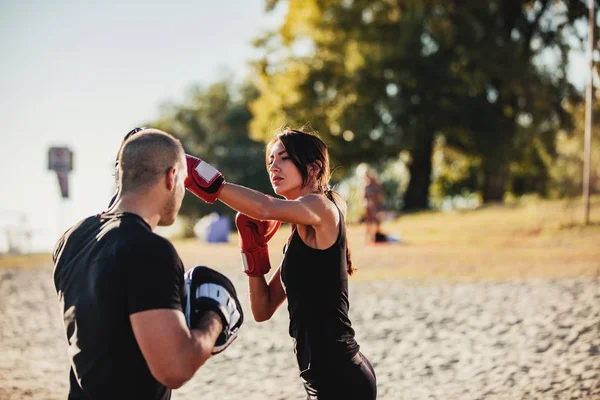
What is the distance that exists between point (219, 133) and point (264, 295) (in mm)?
49173

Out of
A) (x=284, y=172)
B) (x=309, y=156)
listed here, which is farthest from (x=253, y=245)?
(x=309, y=156)

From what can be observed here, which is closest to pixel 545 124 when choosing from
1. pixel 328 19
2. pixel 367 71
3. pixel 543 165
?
pixel 367 71

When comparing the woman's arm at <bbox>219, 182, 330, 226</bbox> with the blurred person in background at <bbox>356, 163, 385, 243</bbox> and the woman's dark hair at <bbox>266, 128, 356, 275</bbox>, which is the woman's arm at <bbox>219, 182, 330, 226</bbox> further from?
the blurred person in background at <bbox>356, 163, 385, 243</bbox>

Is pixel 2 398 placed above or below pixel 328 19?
below

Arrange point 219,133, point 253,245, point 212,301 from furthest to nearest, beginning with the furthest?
point 219,133 → point 253,245 → point 212,301

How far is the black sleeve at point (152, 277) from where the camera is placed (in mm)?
1938

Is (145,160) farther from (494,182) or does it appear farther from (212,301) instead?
(494,182)

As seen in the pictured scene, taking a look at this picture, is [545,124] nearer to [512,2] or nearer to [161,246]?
[512,2]

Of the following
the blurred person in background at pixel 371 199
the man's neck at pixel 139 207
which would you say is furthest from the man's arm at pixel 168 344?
the blurred person in background at pixel 371 199

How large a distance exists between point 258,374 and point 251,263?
3.33 m

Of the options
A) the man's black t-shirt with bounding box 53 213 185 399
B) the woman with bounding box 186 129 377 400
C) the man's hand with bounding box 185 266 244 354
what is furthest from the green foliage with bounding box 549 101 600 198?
the man's black t-shirt with bounding box 53 213 185 399

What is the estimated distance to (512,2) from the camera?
Result: 16.1 metres

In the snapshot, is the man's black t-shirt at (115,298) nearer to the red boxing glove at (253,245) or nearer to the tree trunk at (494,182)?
the red boxing glove at (253,245)

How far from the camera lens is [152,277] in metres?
1.94
